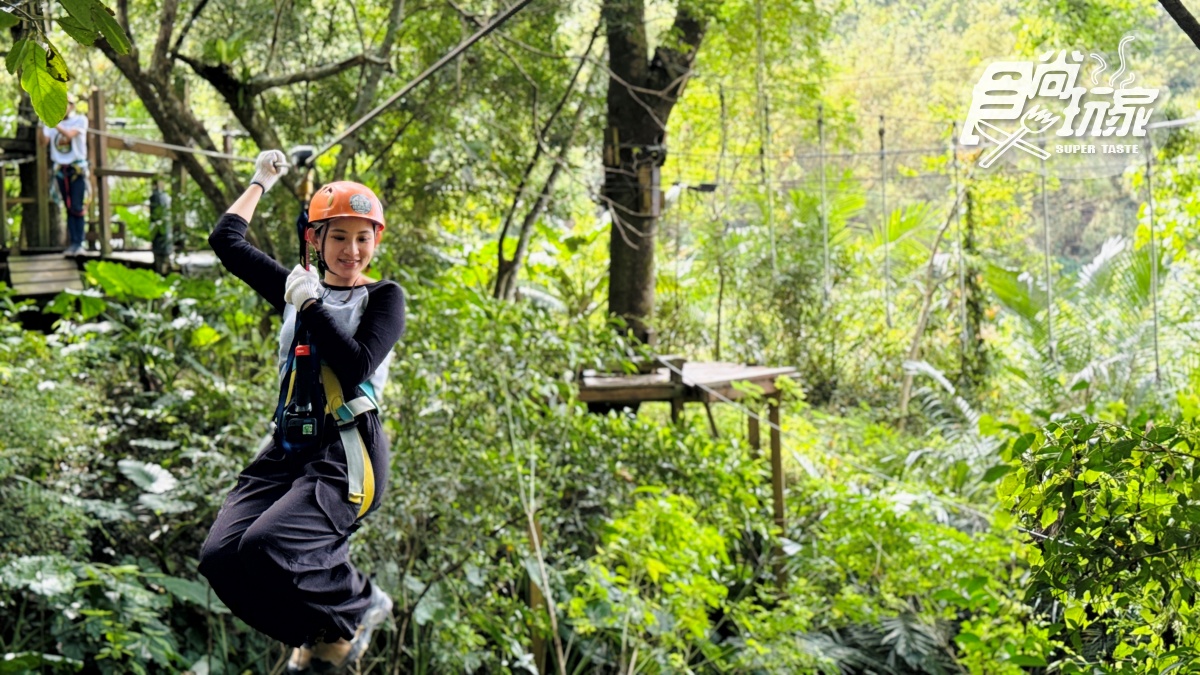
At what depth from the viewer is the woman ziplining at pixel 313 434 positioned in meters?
2.23

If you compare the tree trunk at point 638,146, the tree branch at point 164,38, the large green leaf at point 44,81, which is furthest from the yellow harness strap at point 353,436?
the tree trunk at point 638,146

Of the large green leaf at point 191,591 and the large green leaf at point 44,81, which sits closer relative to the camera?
the large green leaf at point 44,81

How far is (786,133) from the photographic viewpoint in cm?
1277

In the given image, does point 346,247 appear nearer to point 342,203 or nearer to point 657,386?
point 342,203

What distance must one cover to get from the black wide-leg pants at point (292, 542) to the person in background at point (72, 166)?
4.33 meters

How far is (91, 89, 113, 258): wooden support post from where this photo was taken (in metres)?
5.77

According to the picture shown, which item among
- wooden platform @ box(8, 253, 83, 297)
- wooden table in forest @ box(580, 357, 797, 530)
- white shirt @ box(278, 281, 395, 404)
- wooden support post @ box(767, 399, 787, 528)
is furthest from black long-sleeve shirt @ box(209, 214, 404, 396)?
wooden support post @ box(767, 399, 787, 528)

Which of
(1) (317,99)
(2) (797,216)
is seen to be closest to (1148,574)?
(1) (317,99)

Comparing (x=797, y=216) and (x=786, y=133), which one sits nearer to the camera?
(x=797, y=216)

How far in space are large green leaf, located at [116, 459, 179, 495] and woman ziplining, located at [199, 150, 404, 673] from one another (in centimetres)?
280

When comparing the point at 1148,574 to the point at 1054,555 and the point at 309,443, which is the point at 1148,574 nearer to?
the point at 1054,555

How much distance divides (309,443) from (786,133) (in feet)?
36.1

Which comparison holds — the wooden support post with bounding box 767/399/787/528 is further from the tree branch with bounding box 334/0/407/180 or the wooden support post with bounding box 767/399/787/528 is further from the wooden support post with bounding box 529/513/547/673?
the tree branch with bounding box 334/0/407/180

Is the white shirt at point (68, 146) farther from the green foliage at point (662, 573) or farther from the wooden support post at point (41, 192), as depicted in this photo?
the green foliage at point (662, 573)
